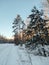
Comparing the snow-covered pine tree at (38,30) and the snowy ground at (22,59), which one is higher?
the snow-covered pine tree at (38,30)

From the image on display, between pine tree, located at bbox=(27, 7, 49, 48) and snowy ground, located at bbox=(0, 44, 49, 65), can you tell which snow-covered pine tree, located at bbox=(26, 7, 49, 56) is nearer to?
pine tree, located at bbox=(27, 7, 49, 48)

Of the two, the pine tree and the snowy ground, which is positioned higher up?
the pine tree

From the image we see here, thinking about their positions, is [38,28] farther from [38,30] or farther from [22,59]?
[22,59]

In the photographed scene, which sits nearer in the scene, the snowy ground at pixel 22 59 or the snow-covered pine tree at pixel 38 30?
the snowy ground at pixel 22 59

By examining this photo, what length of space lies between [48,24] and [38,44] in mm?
3186

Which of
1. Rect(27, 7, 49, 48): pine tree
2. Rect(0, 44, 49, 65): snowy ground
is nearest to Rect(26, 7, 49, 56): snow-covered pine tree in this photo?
Rect(27, 7, 49, 48): pine tree

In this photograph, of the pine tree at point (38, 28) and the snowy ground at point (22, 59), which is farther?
the pine tree at point (38, 28)

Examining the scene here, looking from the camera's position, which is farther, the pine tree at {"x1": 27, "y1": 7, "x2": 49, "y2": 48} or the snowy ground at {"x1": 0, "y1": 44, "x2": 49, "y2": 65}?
the pine tree at {"x1": 27, "y1": 7, "x2": 49, "y2": 48}

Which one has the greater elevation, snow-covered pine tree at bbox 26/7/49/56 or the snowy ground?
snow-covered pine tree at bbox 26/7/49/56

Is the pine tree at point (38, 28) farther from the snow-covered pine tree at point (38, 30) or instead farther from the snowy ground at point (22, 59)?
the snowy ground at point (22, 59)

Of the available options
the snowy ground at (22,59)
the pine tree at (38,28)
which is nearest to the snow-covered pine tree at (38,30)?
the pine tree at (38,28)

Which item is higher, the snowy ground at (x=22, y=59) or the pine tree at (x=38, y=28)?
the pine tree at (x=38, y=28)

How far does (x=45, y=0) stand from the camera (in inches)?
933

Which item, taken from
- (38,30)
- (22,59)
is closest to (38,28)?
(38,30)
